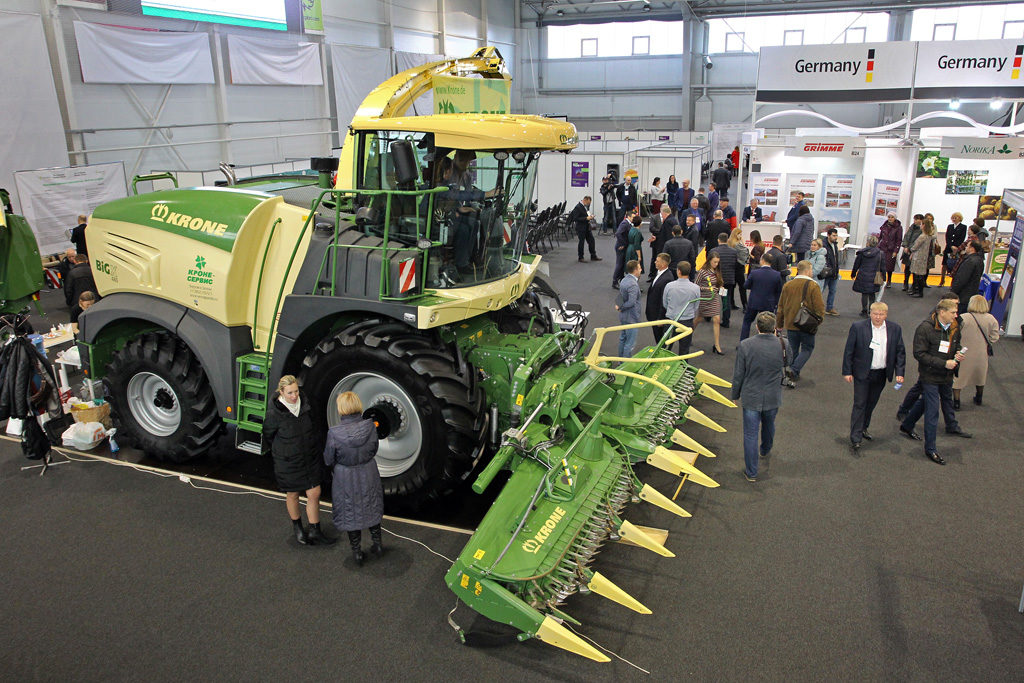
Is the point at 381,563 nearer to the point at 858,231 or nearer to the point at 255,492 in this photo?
the point at 255,492

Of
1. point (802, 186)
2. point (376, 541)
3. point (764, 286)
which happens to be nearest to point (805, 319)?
point (764, 286)

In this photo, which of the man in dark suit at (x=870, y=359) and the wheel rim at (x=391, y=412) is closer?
the wheel rim at (x=391, y=412)

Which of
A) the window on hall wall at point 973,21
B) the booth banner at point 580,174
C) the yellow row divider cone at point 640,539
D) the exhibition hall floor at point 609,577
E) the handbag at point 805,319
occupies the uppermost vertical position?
the window on hall wall at point 973,21

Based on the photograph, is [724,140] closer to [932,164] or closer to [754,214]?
[754,214]

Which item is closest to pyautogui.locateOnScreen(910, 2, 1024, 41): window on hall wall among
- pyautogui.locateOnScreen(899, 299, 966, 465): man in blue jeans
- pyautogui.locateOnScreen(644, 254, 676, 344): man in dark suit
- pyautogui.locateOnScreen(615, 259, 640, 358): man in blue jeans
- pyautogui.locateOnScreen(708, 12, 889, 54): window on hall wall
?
pyautogui.locateOnScreen(708, 12, 889, 54): window on hall wall

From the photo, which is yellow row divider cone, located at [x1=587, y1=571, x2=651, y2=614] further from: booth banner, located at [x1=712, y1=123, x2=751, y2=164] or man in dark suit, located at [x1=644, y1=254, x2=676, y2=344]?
booth banner, located at [x1=712, y1=123, x2=751, y2=164]

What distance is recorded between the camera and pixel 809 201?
→ 1377 centimetres

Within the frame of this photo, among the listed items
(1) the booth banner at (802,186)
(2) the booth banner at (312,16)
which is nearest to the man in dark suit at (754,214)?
(1) the booth banner at (802,186)

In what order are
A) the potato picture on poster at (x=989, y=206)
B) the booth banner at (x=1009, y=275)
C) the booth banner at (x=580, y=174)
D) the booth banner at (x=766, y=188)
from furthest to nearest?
the booth banner at (x=580, y=174), the booth banner at (x=766, y=188), the potato picture on poster at (x=989, y=206), the booth banner at (x=1009, y=275)

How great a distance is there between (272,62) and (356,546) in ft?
47.4

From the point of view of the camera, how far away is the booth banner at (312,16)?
17250 mm

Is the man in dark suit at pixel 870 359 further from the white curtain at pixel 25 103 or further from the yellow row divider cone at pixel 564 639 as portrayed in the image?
the white curtain at pixel 25 103

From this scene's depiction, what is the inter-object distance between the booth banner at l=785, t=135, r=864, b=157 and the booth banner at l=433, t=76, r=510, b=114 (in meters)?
8.63

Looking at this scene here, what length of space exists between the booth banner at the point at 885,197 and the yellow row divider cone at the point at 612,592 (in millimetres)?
11410
